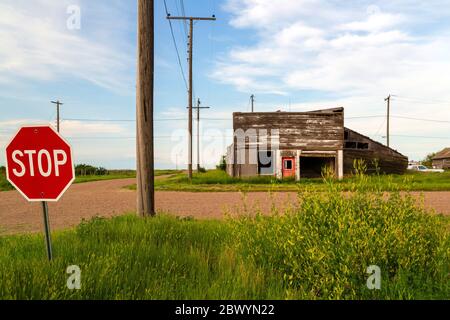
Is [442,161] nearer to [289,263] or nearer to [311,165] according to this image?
[311,165]

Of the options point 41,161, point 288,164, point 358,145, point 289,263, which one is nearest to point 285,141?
point 288,164

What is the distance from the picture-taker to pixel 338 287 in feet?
9.77

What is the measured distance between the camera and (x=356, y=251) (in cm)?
333

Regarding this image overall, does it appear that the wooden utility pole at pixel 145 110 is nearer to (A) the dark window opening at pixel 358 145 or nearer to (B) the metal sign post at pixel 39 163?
(B) the metal sign post at pixel 39 163

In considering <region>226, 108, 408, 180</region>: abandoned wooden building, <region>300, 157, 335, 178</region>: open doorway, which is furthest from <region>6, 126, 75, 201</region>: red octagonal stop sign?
<region>300, 157, 335, 178</region>: open doorway

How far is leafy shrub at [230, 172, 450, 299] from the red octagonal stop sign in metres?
2.43

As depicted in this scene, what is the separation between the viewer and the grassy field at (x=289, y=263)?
10.1 feet

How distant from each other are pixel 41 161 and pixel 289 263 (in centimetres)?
298

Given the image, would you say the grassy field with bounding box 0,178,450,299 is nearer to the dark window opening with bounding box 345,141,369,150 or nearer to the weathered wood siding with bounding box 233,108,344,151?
the weathered wood siding with bounding box 233,108,344,151

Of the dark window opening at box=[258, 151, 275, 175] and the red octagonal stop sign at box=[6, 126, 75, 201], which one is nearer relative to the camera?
the red octagonal stop sign at box=[6, 126, 75, 201]

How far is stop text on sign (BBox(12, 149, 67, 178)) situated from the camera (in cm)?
354
